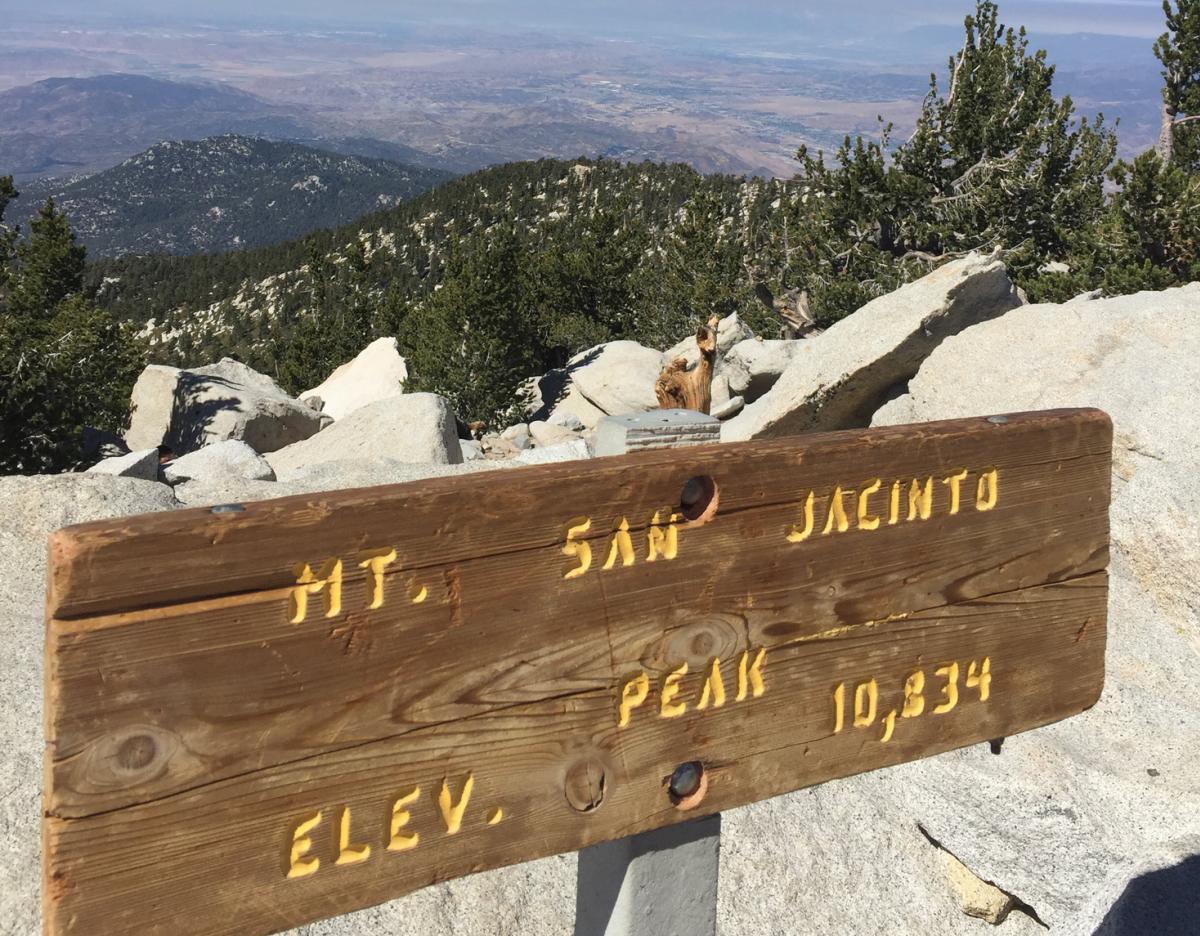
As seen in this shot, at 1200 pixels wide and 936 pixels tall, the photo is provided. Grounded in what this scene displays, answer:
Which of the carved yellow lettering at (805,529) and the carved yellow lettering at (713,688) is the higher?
the carved yellow lettering at (805,529)

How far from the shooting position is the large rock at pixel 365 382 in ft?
68.5

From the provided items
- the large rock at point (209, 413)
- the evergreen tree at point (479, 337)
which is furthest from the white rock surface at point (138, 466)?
the evergreen tree at point (479, 337)

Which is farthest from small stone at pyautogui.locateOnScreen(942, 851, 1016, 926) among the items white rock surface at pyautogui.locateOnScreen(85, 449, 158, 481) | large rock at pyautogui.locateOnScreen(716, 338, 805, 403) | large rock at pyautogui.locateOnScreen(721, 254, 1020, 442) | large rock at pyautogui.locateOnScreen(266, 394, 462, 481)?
large rock at pyautogui.locateOnScreen(716, 338, 805, 403)

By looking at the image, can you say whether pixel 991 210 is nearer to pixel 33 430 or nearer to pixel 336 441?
pixel 336 441

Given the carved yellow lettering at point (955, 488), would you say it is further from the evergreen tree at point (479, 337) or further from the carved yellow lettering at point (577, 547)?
the evergreen tree at point (479, 337)

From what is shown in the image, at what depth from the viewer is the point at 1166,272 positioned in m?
14.1

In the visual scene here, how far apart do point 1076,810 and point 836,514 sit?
11.9 ft

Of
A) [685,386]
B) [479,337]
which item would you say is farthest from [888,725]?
[479,337]

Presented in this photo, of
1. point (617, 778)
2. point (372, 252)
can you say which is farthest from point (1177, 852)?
point (372, 252)

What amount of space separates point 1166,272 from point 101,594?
15.4 meters

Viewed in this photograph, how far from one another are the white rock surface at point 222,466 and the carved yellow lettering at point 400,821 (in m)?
8.44

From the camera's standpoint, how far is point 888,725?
2203 mm

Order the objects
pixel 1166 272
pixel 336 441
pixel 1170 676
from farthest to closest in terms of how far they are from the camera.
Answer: pixel 1166 272, pixel 336 441, pixel 1170 676

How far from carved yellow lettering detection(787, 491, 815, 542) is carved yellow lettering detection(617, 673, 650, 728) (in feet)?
1.28
